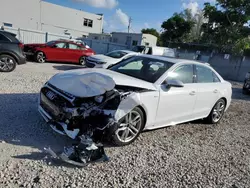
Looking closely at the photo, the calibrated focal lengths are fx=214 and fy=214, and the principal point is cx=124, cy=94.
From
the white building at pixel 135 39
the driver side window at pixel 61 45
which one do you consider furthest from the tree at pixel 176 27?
the driver side window at pixel 61 45

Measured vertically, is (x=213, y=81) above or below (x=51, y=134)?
above

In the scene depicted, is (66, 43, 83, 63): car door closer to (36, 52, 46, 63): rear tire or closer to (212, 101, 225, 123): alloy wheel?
(36, 52, 46, 63): rear tire

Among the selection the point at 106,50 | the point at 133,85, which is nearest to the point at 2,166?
the point at 133,85

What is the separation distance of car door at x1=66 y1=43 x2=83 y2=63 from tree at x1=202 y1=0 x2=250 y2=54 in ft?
50.4

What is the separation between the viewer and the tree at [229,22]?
A: 76.4 feet

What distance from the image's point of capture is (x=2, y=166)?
282 cm

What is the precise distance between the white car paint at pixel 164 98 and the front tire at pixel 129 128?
148mm

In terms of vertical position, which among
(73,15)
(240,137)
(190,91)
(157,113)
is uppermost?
(73,15)

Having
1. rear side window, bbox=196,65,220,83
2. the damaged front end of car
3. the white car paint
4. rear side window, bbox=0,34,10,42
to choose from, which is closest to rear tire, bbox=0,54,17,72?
rear side window, bbox=0,34,10,42

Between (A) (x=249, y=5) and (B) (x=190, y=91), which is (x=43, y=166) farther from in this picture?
(A) (x=249, y=5)

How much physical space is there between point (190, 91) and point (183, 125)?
1.12m

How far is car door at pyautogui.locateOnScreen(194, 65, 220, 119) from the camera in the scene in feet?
16.1

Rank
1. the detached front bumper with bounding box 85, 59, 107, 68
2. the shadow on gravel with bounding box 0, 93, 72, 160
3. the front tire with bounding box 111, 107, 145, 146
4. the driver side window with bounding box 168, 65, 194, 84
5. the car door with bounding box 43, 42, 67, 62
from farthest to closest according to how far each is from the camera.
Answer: the car door with bounding box 43, 42, 67, 62 → the detached front bumper with bounding box 85, 59, 107, 68 → the driver side window with bounding box 168, 65, 194, 84 → the front tire with bounding box 111, 107, 145, 146 → the shadow on gravel with bounding box 0, 93, 72, 160

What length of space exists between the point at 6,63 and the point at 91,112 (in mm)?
6506
